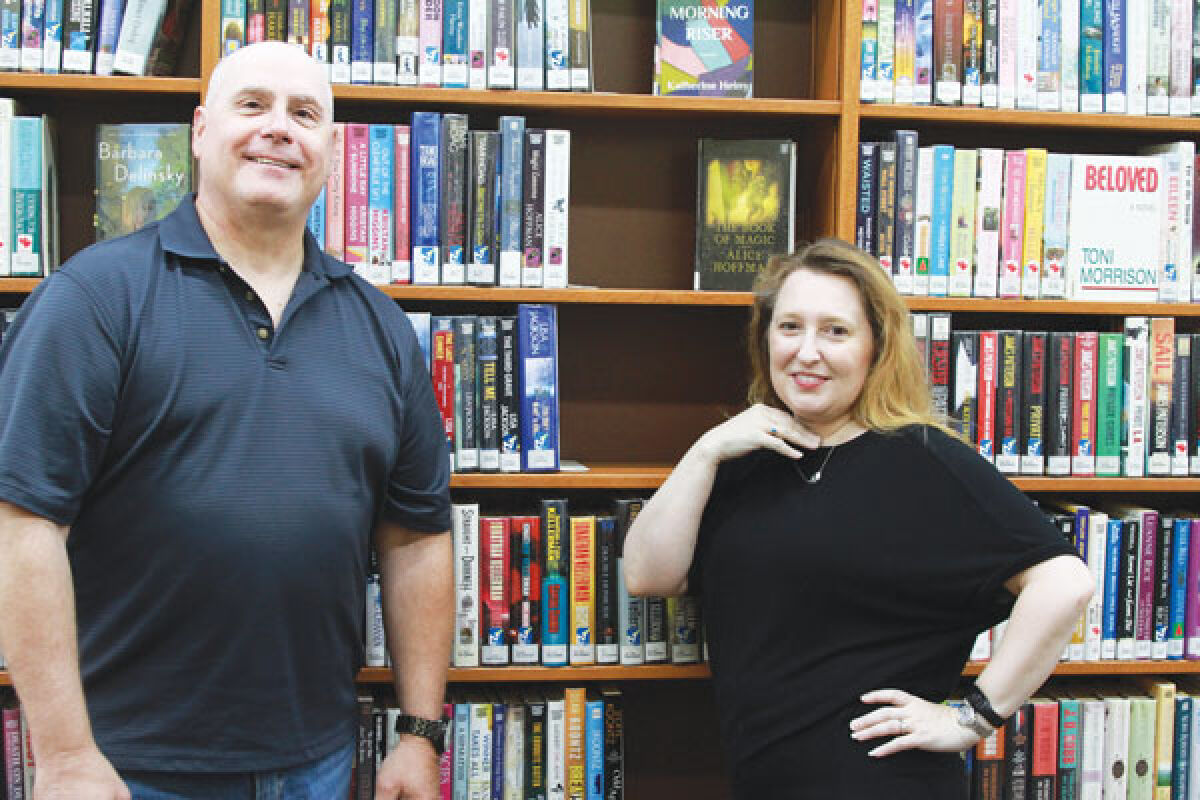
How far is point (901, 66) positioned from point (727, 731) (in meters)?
1.21

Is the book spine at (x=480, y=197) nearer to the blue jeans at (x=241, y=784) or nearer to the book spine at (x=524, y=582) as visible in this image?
the book spine at (x=524, y=582)

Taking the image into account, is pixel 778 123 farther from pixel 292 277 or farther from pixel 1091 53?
pixel 292 277

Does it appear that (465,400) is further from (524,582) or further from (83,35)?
(83,35)

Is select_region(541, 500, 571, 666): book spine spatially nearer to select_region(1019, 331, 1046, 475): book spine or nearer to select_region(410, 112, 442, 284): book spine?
select_region(410, 112, 442, 284): book spine

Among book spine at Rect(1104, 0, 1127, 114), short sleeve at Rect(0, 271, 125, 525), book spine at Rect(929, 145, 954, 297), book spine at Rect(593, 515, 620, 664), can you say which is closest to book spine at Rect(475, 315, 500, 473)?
book spine at Rect(593, 515, 620, 664)

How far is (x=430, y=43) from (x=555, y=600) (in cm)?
101

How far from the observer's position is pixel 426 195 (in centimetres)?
190

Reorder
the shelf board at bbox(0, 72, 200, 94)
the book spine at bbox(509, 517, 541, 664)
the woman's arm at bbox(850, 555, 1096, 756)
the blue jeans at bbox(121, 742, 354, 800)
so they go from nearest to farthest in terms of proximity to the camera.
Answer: the blue jeans at bbox(121, 742, 354, 800), the woman's arm at bbox(850, 555, 1096, 756), the shelf board at bbox(0, 72, 200, 94), the book spine at bbox(509, 517, 541, 664)

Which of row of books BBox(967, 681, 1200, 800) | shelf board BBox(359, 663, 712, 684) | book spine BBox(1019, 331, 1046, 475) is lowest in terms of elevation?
row of books BBox(967, 681, 1200, 800)

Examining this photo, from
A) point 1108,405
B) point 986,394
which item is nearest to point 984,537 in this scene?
point 986,394

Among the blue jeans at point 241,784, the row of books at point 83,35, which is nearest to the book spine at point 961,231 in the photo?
the blue jeans at point 241,784

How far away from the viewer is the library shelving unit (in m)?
2.02

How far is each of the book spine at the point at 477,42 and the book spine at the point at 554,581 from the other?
76cm

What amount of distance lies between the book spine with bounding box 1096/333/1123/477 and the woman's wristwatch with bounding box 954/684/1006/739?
0.66 meters
